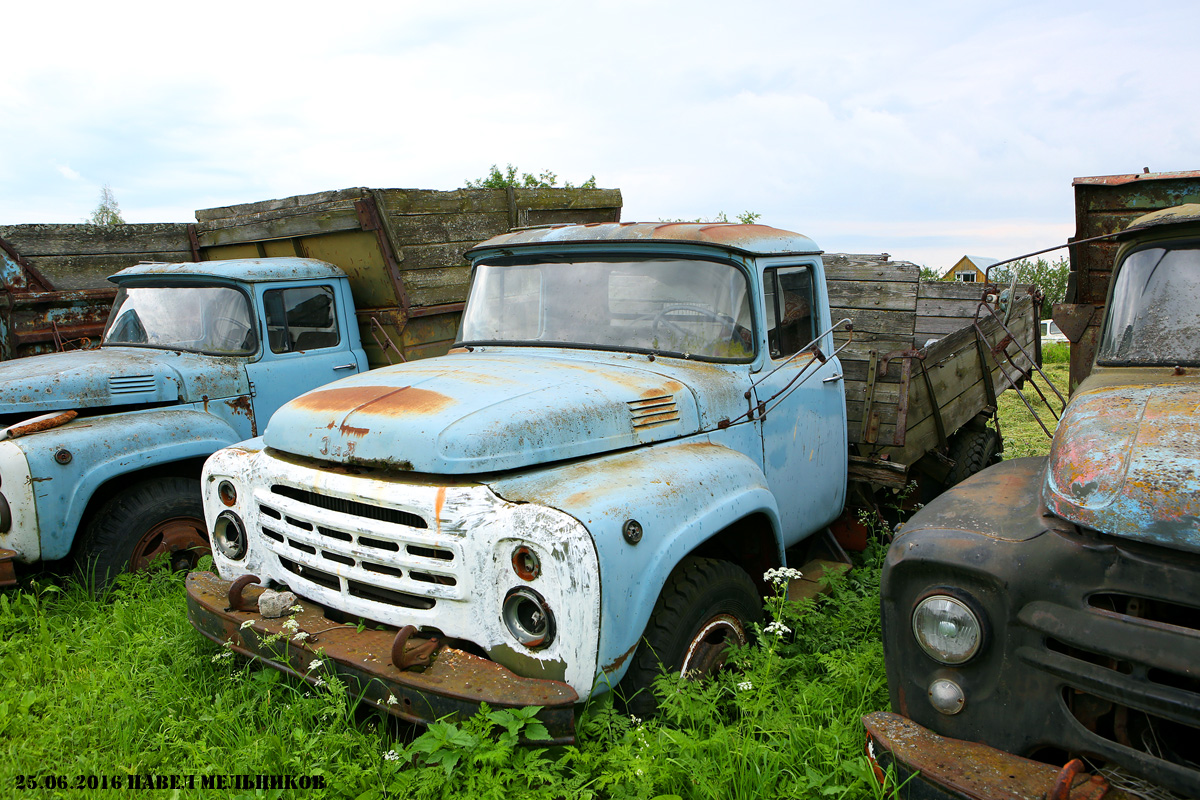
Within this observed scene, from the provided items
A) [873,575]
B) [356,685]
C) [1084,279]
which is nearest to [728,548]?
[873,575]

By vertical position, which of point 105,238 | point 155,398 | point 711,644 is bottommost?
point 711,644

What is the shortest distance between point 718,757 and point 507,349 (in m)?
2.15

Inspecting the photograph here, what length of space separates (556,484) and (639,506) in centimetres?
31

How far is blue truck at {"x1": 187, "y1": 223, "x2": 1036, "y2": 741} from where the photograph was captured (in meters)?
2.42

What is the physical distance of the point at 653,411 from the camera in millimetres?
3127

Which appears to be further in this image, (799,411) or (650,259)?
(799,411)

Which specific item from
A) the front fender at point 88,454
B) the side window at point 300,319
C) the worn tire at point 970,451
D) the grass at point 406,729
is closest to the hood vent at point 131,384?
the front fender at point 88,454

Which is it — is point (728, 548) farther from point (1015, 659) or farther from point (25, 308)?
point (25, 308)

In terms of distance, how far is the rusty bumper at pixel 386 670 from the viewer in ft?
7.57

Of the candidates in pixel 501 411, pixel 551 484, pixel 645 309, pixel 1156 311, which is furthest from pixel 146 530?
pixel 1156 311

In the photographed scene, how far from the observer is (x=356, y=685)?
2547 millimetres

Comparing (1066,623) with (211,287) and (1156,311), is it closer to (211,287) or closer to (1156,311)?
(1156,311)

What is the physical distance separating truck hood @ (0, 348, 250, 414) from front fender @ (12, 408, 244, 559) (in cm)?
14

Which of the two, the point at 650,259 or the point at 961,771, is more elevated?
the point at 650,259
